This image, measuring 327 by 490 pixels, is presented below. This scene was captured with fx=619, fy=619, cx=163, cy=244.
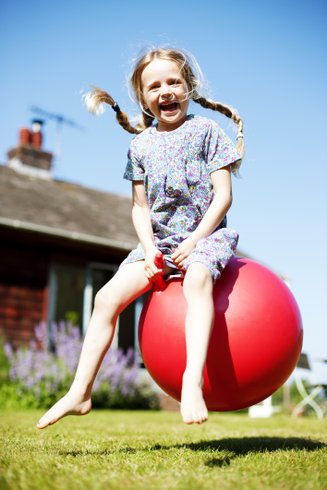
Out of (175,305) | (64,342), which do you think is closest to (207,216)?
(175,305)

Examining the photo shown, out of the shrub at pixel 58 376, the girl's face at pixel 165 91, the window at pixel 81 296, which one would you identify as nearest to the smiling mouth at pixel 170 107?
the girl's face at pixel 165 91

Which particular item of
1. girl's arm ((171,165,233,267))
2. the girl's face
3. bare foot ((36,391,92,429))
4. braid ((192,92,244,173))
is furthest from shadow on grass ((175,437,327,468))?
the girl's face

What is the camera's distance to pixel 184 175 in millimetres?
3346

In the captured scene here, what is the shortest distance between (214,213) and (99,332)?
0.84m

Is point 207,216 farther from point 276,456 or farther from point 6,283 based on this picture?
point 6,283

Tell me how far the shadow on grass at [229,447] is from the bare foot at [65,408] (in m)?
0.19

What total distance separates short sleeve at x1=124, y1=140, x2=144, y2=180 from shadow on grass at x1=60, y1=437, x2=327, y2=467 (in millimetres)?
1474

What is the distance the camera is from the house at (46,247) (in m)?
10.4

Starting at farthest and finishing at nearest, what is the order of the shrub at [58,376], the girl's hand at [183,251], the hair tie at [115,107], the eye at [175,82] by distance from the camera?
the shrub at [58,376]
the hair tie at [115,107]
the eye at [175,82]
the girl's hand at [183,251]

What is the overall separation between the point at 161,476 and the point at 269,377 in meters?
1.06

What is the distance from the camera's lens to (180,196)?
3.36 meters

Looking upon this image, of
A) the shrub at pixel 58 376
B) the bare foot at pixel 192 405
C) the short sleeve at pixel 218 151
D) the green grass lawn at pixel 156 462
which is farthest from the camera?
the shrub at pixel 58 376

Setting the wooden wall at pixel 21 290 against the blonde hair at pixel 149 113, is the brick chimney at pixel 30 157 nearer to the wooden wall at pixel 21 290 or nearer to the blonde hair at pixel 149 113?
the wooden wall at pixel 21 290

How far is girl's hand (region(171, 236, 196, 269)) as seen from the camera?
3107 millimetres
